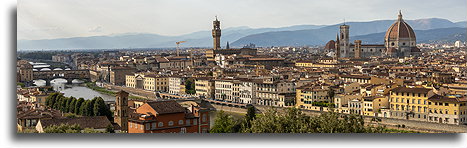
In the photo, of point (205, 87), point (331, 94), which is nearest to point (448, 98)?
point (331, 94)

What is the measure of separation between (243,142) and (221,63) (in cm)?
3536

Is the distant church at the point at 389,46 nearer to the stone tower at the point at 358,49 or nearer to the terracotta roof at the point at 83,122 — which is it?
the stone tower at the point at 358,49

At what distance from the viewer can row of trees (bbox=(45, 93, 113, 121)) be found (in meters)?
13.0

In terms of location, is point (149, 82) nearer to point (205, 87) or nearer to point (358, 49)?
point (205, 87)

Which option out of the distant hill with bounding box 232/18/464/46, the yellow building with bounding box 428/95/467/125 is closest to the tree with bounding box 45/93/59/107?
the distant hill with bounding box 232/18/464/46

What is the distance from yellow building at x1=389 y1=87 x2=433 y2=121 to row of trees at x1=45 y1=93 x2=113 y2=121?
6.09 meters

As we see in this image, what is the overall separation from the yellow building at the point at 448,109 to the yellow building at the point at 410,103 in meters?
0.14

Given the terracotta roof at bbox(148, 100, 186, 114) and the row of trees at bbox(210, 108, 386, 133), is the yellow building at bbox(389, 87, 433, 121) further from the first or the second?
the row of trees at bbox(210, 108, 386, 133)

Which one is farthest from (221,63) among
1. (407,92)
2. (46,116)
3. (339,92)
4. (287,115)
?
(287,115)

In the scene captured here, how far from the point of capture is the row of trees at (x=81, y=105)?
12970mm

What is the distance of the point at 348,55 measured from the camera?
4672 centimetres

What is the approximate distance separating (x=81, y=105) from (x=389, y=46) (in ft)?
119

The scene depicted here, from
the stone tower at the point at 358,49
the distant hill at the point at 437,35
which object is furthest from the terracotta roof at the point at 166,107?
the stone tower at the point at 358,49

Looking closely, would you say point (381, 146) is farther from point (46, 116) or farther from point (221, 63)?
point (221, 63)
